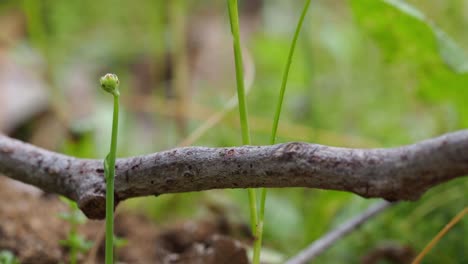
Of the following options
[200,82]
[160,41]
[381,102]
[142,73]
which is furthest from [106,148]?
[142,73]

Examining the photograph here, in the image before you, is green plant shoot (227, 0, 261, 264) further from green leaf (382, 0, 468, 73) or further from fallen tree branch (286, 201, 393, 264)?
green leaf (382, 0, 468, 73)

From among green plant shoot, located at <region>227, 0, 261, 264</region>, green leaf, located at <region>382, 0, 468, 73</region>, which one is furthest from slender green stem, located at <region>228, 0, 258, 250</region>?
green leaf, located at <region>382, 0, 468, 73</region>

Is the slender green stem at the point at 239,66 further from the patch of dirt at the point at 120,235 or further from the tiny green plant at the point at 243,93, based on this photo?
the patch of dirt at the point at 120,235

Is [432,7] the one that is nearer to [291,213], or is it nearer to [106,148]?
[291,213]

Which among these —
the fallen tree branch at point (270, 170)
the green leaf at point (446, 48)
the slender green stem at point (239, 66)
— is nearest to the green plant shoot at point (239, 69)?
the slender green stem at point (239, 66)

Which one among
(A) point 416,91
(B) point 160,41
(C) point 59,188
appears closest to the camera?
(C) point 59,188

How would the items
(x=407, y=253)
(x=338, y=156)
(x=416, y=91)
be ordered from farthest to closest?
1. (x=416, y=91)
2. (x=407, y=253)
3. (x=338, y=156)

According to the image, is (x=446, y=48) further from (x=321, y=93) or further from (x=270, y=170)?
(x=321, y=93)

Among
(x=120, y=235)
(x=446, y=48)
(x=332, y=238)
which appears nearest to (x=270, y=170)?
(x=332, y=238)
